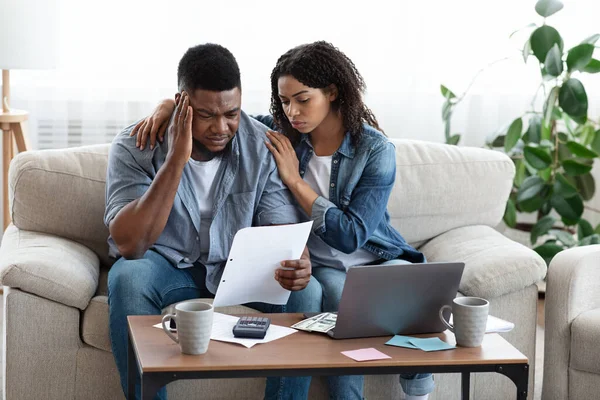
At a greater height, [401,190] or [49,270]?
[401,190]

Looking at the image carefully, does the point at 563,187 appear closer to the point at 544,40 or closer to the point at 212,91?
the point at 544,40

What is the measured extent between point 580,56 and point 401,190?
3.46 ft

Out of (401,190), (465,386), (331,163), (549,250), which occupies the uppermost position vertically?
(331,163)

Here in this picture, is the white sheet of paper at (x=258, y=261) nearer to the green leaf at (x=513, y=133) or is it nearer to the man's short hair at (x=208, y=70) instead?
the man's short hair at (x=208, y=70)

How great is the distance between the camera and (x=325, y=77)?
241cm

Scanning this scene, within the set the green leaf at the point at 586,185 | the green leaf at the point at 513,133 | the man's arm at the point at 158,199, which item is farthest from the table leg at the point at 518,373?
the green leaf at the point at 586,185

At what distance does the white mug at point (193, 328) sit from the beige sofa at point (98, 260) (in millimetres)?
626

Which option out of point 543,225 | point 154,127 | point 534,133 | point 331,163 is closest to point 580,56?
point 534,133

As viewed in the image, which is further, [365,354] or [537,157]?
[537,157]

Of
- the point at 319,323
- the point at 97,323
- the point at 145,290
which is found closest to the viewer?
the point at 319,323

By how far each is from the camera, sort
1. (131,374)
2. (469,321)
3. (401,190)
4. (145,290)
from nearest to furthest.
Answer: (469,321)
(131,374)
(145,290)
(401,190)

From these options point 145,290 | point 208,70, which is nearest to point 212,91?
point 208,70

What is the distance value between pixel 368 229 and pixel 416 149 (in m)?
0.62

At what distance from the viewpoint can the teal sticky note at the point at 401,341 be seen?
1814 mm
